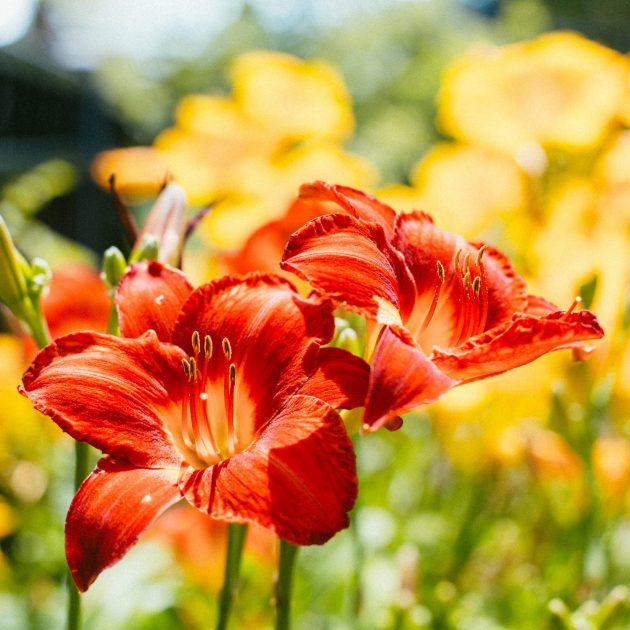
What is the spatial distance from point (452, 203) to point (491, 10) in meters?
4.57

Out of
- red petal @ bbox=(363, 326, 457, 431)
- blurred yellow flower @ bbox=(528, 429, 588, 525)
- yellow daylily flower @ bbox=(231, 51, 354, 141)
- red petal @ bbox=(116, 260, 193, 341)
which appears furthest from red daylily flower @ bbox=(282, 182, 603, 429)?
yellow daylily flower @ bbox=(231, 51, 354, 141)

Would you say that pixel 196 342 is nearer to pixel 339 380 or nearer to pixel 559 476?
pixel 339 380

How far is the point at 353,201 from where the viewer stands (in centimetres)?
50

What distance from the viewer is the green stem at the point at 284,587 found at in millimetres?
492

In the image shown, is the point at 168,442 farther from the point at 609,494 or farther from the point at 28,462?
the point at 28,462

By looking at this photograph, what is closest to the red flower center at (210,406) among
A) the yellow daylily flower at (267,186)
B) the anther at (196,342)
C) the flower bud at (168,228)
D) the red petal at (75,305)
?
the anther at (196,342)

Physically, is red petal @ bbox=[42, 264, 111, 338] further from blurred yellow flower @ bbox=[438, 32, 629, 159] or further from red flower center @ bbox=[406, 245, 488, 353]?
blurred yellow flower @ bbox=[438, 32, 629, 159]

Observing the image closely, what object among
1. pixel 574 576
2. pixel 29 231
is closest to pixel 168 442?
pixel 574 576

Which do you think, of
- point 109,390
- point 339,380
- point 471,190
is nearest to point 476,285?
point 339,380

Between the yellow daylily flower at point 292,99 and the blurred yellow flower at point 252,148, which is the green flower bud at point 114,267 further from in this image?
the yellow daylily flower at point 292,99

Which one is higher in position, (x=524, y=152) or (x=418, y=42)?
(x=524, y=152)

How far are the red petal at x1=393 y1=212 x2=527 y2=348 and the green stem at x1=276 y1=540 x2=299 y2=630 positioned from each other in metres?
0.16

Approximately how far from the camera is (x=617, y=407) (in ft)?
3.18

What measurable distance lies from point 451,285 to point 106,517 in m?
0.25
